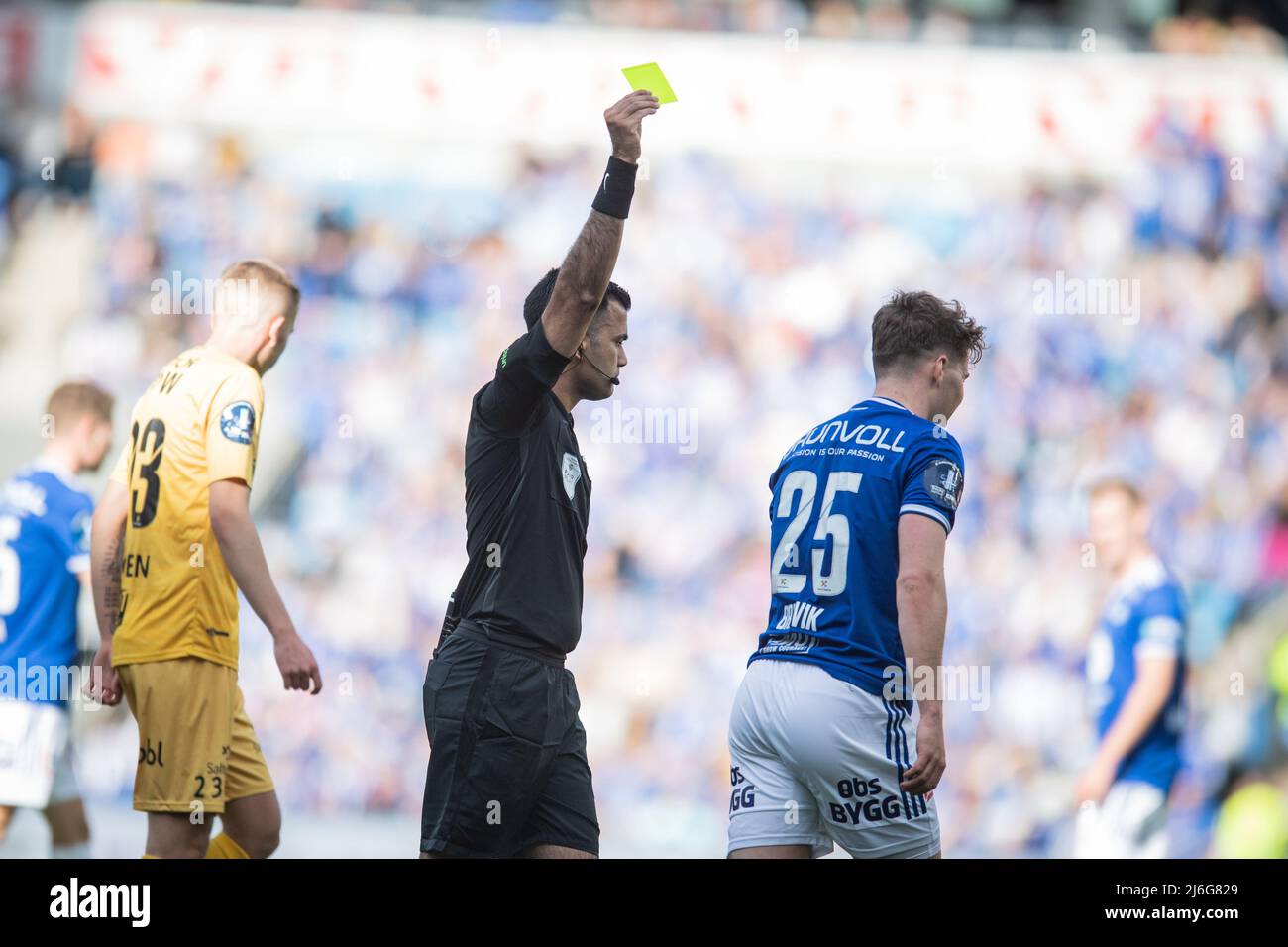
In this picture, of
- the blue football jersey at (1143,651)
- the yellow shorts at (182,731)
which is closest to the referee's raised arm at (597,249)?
the yellow shorts at (182,731)

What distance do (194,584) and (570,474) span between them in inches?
51.4

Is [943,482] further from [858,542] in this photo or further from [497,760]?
[497,760]

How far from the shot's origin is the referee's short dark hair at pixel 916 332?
3889 millimetres

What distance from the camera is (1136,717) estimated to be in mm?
6113

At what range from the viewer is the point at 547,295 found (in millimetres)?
4020

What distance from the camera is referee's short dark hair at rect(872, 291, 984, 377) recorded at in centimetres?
389

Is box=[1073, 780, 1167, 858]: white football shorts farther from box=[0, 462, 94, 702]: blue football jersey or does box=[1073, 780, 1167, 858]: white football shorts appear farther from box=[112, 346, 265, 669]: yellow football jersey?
box=[0, 462, 94, 702]: blue football jersey

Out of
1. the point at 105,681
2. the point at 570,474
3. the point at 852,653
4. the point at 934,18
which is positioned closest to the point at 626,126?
the point at 570,474

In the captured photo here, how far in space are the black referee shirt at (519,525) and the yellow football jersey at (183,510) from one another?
93 cm

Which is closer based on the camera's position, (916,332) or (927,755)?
(927,755)

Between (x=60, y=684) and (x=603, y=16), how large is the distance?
664 centimetres

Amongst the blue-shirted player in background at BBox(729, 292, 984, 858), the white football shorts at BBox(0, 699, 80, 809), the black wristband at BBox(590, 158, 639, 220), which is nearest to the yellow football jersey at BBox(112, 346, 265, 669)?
the white football shorts at BBox(0, 699, 80, 809)

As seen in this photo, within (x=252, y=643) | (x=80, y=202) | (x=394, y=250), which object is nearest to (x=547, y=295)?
(x=252, y=643)

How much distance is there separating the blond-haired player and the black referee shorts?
2.21 feet
